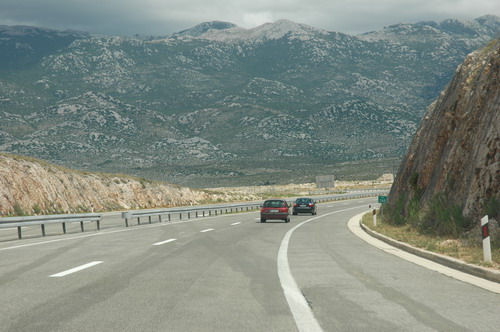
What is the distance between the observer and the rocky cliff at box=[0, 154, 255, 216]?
37.9 meters

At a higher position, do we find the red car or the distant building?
the red car

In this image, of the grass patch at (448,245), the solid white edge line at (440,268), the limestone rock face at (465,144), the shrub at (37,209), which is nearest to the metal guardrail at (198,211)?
the shrub at (37,209)

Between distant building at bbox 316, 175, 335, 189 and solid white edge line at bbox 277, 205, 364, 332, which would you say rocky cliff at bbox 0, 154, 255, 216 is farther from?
solid white edge line at bbox 277, 205, 364, 332

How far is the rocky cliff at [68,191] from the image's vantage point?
124 ft

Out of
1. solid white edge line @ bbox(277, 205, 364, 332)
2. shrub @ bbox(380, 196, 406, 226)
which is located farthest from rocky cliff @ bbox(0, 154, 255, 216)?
solid white edge line @ bbox(277, 205, 364, 332)

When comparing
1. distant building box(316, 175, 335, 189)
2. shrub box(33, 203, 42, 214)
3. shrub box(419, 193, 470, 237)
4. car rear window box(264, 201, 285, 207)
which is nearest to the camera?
shrub box(419, 193, 470, 237)

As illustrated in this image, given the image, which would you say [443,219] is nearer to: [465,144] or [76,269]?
[465,144]

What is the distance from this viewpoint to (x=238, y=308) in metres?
7.23

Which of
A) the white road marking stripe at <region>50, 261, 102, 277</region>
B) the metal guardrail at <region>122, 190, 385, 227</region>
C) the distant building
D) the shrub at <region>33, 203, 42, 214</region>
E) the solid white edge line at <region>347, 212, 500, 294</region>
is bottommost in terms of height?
the distant building

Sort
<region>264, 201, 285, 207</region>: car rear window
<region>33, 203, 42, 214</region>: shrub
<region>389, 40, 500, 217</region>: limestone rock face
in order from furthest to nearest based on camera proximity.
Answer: <region>33, 203, 42, 214</region>: shrub, <region>264, 201, 285, 207</region>: car rear window, <region>389, 40, 500, 217</region>: limestone rock face

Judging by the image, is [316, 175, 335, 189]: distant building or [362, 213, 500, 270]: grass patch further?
[316, 175, 335, 189]: distant building

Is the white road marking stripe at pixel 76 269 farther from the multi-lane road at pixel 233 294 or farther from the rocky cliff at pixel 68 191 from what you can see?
the rocky cliff at pixel 68 191

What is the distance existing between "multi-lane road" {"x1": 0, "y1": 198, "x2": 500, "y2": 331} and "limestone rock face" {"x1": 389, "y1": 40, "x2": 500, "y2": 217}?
3.74 meters

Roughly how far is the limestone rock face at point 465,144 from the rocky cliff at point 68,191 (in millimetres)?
25237
